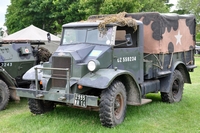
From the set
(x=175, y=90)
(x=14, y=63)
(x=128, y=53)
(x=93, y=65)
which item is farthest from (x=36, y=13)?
(x=93, y=65)

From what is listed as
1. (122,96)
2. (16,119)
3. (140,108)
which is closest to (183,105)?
(140,108)

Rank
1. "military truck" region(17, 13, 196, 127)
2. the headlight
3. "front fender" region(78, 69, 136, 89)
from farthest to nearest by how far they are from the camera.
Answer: "military truck" region(17, 13, 196, 127) → the headlight → "front fender" region(78, 69, 136, 89)

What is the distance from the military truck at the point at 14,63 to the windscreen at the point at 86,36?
1.91 meters

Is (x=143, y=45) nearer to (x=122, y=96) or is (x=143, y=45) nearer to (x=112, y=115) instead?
(x=122, y=96)

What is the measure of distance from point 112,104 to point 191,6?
4185cm

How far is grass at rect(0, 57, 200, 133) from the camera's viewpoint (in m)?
5.73

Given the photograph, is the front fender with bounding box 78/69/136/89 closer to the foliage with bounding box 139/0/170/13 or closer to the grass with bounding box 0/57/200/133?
the grass with bounding box 0/57/200/133

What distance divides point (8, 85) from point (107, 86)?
11.6ft

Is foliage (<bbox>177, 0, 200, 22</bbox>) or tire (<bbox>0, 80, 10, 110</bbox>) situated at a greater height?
foliage (<bbox>177, 0, 200, 22</bbox>)

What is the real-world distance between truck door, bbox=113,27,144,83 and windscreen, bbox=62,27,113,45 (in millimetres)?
218

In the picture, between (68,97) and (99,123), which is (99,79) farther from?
(99,123)

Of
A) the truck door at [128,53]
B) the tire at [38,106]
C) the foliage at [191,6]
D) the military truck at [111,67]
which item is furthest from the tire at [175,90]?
the foliage at [191,6]

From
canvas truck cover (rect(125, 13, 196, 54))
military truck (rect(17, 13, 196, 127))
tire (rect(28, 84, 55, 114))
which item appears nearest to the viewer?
military truck (rect(17, 13, 196, 127))

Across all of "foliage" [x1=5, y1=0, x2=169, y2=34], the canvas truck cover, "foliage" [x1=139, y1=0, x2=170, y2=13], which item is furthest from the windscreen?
"foliage" [x1=139, y1=0, x2=170, y2=13]
